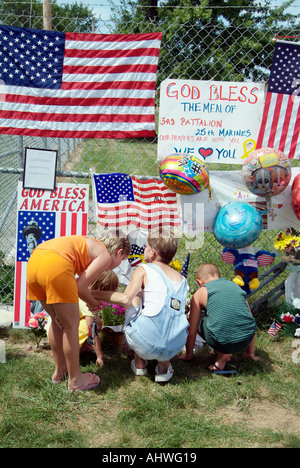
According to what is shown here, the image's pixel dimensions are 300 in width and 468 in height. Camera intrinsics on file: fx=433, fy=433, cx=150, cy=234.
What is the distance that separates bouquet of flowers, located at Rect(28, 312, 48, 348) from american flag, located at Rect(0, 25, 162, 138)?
164cm

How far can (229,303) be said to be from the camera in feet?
10.8

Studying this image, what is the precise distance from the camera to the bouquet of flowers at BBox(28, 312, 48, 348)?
3662 millimetres

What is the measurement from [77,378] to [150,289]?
0.79 m

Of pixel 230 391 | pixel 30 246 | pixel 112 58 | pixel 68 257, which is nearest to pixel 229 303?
pixel 230 391

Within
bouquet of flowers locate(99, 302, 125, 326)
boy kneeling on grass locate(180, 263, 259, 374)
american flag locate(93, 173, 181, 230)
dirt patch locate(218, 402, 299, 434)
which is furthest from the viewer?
american flag locate(93, 173, 181, 230)

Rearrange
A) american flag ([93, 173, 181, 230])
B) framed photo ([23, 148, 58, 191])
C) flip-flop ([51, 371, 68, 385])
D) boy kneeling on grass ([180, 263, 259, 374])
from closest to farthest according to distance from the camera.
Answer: flip-flop ([51, 371, 68, 385])
boy kneeling on grass ([180, 263, 259, 374])
framed photo ([23, 148, 58, 191])
american flag ([93, 173, 181, 230])

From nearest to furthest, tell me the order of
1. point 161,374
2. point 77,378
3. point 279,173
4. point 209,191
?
point 77,378
point 161,374
point 279,173
point 209,191

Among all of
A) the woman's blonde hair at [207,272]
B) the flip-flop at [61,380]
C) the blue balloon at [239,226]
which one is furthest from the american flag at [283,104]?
the flip-flop at [61,380]

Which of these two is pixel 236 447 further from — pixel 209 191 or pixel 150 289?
pixel 209 191

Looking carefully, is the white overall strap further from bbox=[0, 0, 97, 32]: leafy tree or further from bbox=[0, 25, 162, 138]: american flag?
bbox=[0, 0, 97, 32]: leafy tree

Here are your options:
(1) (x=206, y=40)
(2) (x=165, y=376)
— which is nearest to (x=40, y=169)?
(2) (x=165, y=376)

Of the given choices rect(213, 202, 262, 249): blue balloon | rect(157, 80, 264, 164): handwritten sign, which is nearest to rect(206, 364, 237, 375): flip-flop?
rect(213, 202, 262, 249): blue balloon

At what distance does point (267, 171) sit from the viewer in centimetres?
368

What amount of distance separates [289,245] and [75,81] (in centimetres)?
243
